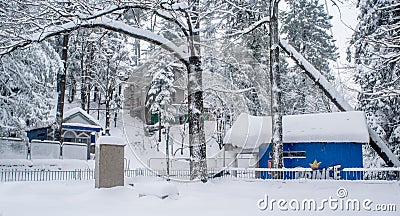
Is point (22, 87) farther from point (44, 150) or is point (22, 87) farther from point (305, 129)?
point (305, 129)

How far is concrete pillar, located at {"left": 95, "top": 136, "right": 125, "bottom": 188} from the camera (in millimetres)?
9636

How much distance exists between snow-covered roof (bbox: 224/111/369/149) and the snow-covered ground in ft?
13.0

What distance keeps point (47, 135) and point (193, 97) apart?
55.1ft

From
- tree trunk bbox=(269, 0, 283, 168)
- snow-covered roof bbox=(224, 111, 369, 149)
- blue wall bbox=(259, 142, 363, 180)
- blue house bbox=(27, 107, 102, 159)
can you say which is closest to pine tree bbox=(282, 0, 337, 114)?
snow-covered roof bbox=(224, 111, 369, 149)

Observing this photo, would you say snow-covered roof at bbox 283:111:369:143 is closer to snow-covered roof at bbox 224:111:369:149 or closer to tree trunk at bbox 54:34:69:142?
snow-covered roof at bbox 224:111:369:149

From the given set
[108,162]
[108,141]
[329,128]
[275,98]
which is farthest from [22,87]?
[329,128]

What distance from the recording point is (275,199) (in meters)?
9.23

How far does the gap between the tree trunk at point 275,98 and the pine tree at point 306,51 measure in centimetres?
1365

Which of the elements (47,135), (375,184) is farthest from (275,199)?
(47,135)

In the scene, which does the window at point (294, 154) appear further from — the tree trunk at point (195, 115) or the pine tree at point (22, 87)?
the pine tree at point (22, 87)

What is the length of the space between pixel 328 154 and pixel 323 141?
2.15 feet

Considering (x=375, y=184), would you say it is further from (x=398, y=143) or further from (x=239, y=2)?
(x=239, y=2)

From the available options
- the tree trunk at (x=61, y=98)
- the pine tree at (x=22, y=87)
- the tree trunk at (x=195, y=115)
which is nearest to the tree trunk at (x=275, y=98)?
the tree trunk at (x=195, y=115)

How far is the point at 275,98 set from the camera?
13719 millimetres
